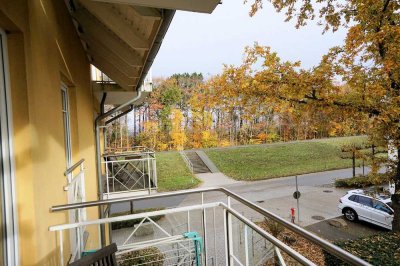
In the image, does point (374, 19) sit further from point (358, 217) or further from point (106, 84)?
point (358, 217)

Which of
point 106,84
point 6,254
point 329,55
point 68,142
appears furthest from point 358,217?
point 6,254

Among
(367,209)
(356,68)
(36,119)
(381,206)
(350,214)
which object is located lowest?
(350,214)

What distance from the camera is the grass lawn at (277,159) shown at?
21.0 m

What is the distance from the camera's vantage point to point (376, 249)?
20.4ft

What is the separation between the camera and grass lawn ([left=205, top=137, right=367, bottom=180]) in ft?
69.1

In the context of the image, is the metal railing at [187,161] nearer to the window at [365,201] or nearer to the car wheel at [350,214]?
the car wheel at [350,214]

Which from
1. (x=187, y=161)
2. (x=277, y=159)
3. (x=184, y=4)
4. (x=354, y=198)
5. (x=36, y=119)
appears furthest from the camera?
(x=277, y=159)

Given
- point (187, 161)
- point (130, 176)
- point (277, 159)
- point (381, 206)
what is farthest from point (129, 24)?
point (277, 159)

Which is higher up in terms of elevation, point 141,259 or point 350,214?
point 141,259

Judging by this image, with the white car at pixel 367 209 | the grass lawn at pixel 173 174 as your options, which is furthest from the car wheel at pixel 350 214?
the grass lawn at pixel 173 174

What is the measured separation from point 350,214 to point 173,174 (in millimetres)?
12192

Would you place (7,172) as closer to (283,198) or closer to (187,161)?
(283,198)

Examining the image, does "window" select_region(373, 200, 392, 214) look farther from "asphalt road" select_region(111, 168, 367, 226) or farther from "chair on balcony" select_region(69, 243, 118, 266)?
"chair on balcony" select_region(69, 243, 118, 266)

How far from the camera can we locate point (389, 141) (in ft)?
21.0
